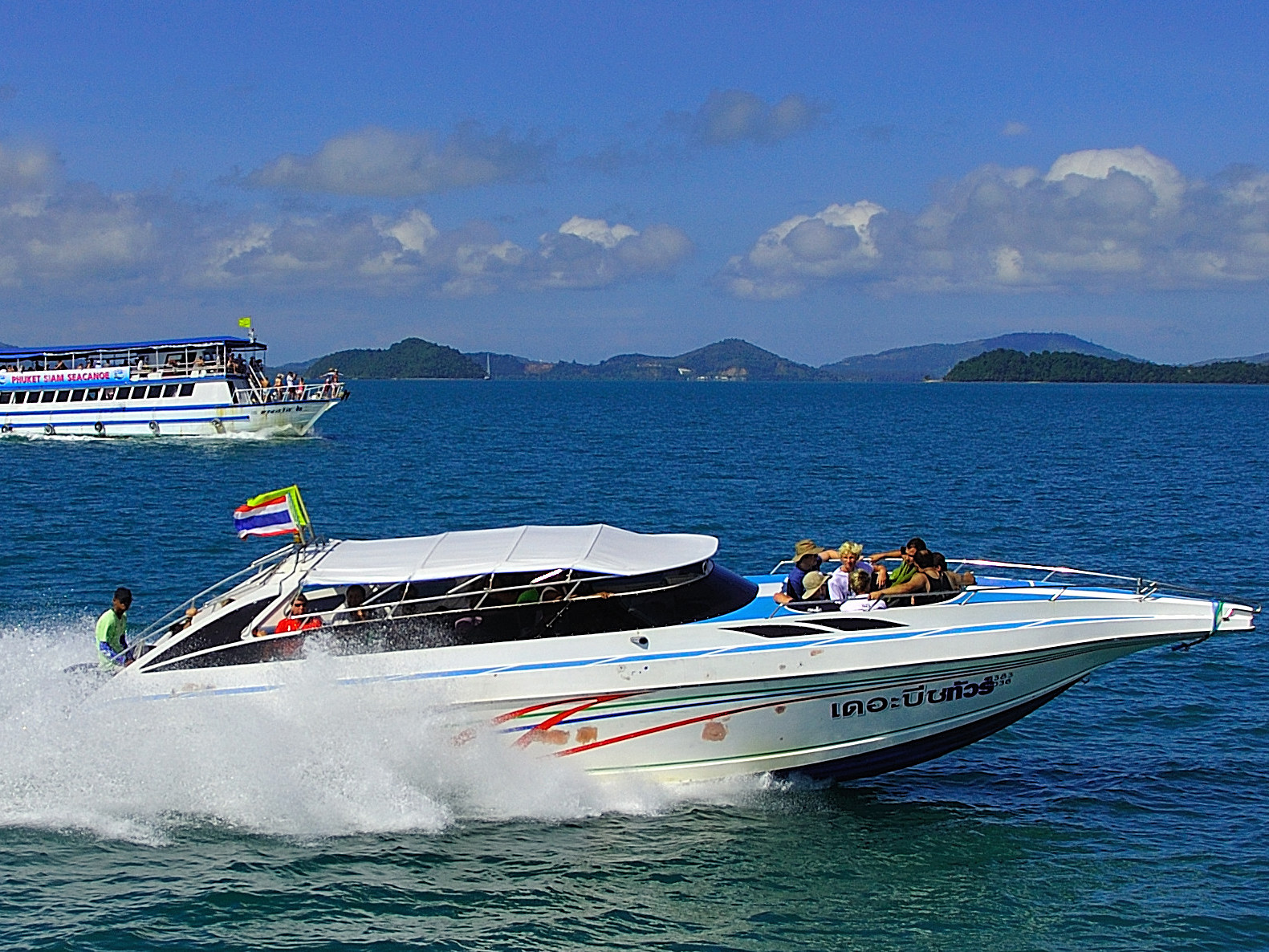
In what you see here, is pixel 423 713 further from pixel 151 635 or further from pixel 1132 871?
pixel 1132 871

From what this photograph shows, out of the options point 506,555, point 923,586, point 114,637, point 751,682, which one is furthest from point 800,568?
point 114,637

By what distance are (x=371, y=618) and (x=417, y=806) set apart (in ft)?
5.69

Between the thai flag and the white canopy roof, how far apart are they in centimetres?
50

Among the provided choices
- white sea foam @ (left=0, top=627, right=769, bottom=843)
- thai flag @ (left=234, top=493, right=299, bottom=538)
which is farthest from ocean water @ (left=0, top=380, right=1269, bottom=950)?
thai flag @ (left=234, top=493, right=299, bottom=538)

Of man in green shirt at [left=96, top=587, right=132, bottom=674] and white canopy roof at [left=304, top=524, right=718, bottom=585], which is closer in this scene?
white canopy roof at [left=304, top=524, right=718, bottom=585]

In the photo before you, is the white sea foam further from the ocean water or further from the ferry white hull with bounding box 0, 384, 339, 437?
the ferry white hull with bounding box 0, 384, 339, 437

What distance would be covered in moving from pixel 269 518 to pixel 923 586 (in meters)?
6.45

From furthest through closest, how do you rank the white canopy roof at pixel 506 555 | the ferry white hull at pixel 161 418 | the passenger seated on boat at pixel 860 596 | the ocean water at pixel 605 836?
the ferry white hull at pixel 161 418, the passenger seated on boat at pixel 860 596, the white canopy roof at pixel 506 555, the ocean water at pixel 605 836

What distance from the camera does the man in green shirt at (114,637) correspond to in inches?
452

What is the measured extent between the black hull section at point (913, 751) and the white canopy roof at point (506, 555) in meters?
2.32

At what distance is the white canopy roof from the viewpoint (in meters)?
11.3

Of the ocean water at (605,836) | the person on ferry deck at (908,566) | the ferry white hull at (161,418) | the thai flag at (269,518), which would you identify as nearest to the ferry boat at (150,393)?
the ferry white hull at (161,418)

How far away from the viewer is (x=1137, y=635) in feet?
37.3

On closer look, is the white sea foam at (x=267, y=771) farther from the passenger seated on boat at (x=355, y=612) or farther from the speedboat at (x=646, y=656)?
the passenger seated on boat at (x=355, y=612)
